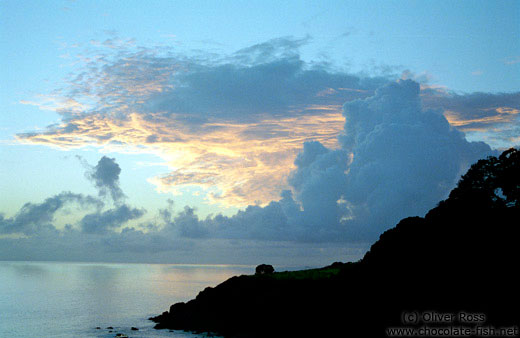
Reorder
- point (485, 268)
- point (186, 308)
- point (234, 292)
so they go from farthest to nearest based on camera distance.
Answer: point (186, 308), point (234, 292), point (485, 268)

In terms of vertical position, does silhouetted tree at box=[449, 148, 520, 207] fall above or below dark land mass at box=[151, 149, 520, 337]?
above

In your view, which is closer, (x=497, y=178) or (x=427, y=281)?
(x=427, y=281)

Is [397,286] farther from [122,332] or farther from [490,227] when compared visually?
[122,332]

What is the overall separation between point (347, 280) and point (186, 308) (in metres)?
44.4

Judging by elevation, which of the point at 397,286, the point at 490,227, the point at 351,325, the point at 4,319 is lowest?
the point at 4,319

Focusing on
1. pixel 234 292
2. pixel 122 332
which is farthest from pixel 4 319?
pixel 234 292

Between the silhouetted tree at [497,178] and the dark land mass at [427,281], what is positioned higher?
the silhouetted tree at [497,178]

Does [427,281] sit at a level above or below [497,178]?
below

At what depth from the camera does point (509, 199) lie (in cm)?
6919

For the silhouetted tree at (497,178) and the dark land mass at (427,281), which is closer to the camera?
the dark land mass at (427,281)

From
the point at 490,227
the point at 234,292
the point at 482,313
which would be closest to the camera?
the point at 482,313

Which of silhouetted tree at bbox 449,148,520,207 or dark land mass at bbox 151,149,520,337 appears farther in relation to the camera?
silhouetted tree at bbox 449,148,520,207

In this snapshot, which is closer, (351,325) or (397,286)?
(397,286)

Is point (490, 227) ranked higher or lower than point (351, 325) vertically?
higher
